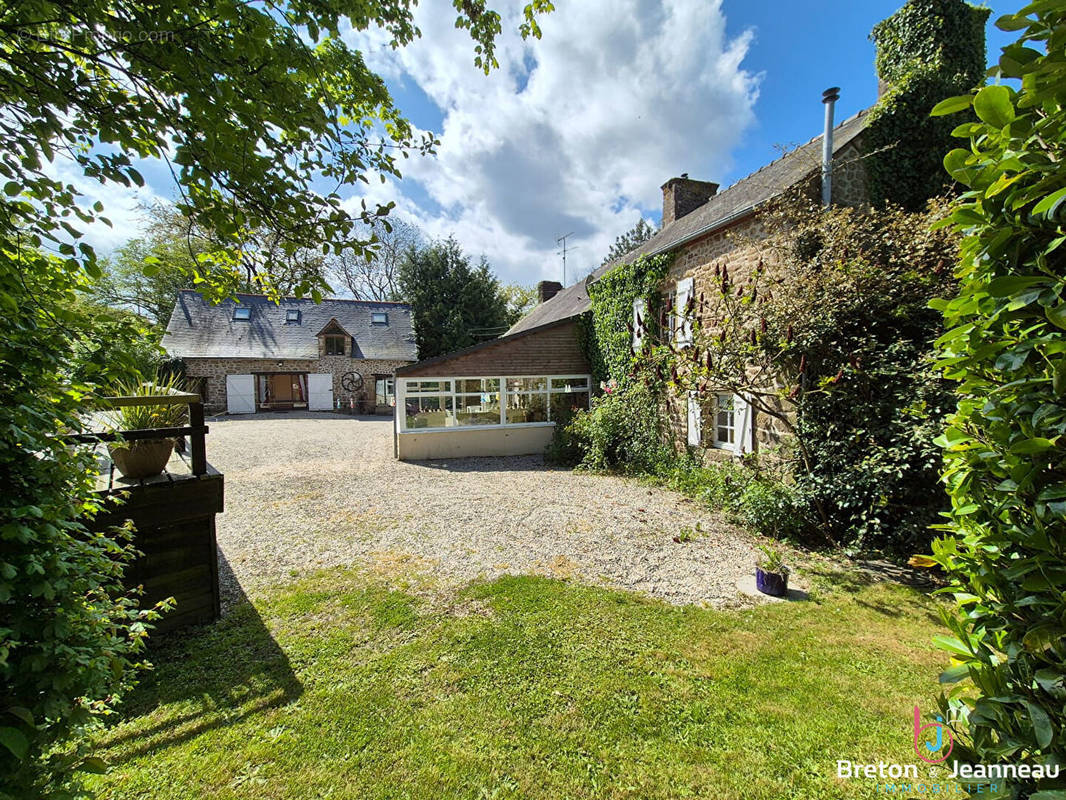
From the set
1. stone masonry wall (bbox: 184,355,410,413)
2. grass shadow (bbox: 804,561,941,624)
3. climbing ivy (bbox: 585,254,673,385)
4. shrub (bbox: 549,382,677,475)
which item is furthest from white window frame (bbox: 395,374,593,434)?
stone masonry wall (bbox: 184,355,410,413)

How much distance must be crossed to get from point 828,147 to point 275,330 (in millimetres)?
25331

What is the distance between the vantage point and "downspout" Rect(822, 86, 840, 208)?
632cm

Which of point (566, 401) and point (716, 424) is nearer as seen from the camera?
point (716, 424)

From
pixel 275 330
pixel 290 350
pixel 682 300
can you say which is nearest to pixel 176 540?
pixel 682 300

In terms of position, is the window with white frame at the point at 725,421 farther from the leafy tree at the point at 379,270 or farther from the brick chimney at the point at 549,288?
the leafy tree at the point at 379,270

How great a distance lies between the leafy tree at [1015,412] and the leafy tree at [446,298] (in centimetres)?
2386

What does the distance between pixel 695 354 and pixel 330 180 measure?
17.7ft

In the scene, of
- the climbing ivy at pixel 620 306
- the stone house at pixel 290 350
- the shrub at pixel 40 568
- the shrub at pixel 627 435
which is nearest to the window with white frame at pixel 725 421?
the shrub at pixel 627 435

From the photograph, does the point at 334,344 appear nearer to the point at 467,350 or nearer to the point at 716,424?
the point at 467,350

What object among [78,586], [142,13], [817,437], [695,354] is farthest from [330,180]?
[817,437]

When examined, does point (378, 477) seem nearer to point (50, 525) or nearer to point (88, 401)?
point (88, 401)

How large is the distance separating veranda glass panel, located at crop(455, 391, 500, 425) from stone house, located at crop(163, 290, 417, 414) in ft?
43.2

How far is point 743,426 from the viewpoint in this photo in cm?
729

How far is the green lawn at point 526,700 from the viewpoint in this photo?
2.19 meters
